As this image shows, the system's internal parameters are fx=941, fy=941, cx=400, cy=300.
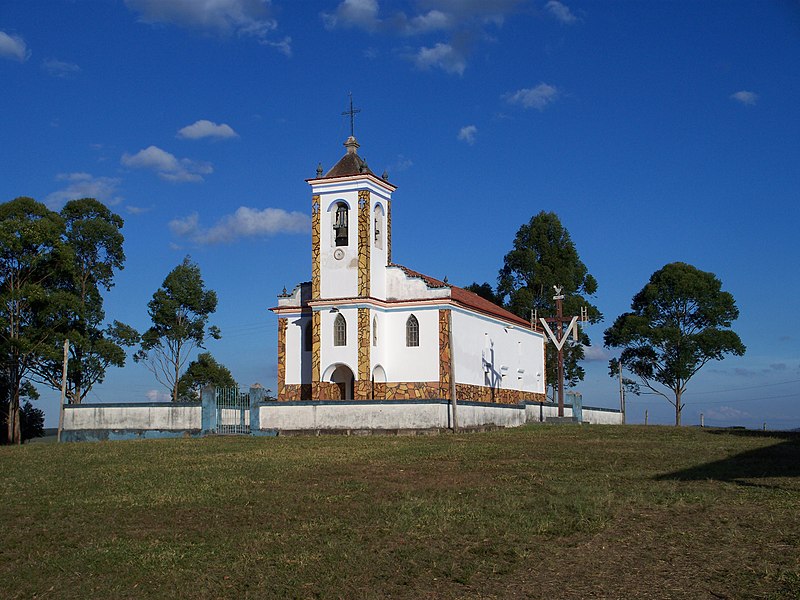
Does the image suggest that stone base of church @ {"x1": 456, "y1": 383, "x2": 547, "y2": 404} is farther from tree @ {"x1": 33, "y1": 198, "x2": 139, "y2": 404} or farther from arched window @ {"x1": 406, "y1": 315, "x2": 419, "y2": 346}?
tree @ {"x1": 33, "y1": 198, "x2": 139, "y2": 404}

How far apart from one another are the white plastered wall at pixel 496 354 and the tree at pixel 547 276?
476 centimetres

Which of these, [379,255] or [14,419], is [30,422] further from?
[379,255]

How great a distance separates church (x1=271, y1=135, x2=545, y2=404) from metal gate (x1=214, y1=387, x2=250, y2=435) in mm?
7432

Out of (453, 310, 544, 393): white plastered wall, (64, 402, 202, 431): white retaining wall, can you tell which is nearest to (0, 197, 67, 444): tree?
(64, 402, 202, 431): white retaining wall

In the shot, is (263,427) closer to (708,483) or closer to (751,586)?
(708,483)

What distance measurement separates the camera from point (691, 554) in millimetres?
11188

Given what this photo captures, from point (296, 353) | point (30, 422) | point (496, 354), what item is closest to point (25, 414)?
point (30, 422)

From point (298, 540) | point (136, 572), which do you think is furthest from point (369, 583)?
point (136, 572)

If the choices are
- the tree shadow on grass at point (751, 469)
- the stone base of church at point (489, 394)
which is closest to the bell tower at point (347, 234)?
the stone base of church at point (489, 394)

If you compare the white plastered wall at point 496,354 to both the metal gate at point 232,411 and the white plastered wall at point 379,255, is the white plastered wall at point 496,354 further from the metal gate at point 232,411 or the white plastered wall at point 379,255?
the metal gate at point 232,411

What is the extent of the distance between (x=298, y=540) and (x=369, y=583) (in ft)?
7.42

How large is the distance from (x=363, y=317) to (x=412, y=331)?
110 inches

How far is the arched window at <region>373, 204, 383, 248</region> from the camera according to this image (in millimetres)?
42844

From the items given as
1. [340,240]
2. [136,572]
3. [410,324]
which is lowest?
[136,572]
